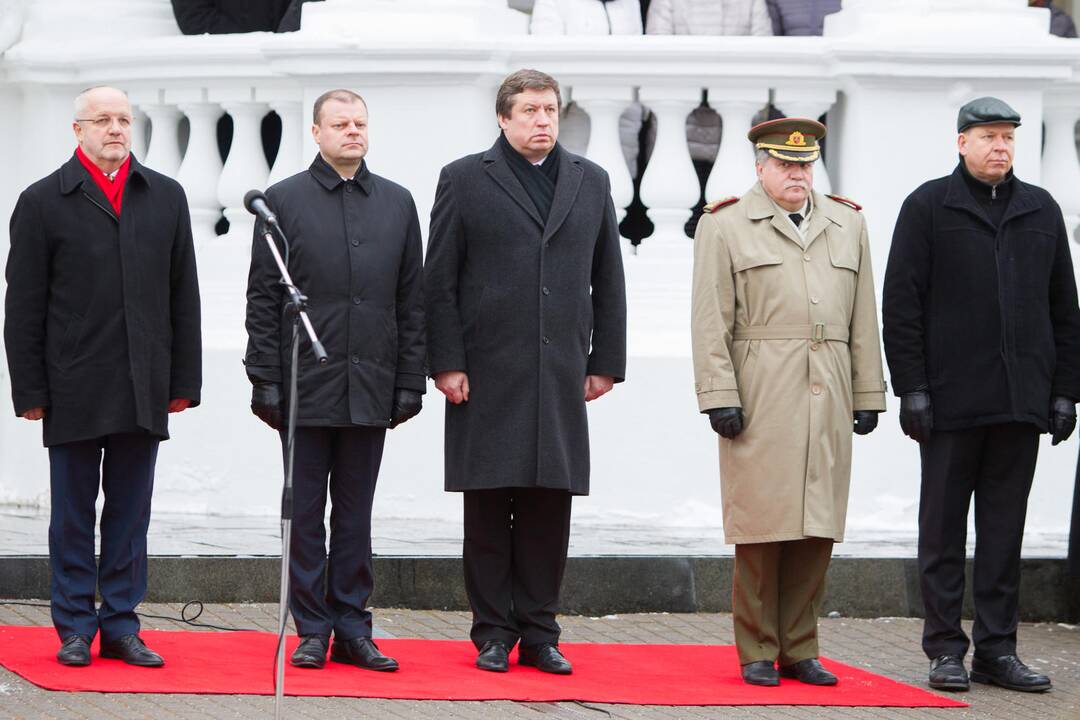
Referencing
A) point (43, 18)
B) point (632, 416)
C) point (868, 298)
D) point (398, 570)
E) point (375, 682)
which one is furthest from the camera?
point (43, 18)

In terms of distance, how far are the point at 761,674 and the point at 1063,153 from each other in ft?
11.8

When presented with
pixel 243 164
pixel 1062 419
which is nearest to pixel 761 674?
pixel 1062 419

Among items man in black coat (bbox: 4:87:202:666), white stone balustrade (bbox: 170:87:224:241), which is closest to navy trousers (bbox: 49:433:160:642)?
man in black coat (bbox: 4:87:202:666)

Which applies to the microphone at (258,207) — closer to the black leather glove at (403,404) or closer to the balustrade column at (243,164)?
the black leather glove at (403,404)

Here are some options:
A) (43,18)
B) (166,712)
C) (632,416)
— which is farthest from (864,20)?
(166,712)

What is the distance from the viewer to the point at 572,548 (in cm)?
914

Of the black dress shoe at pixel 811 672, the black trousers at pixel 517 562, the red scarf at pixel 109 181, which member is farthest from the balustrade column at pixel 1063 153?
the red scarf at pixel 109 181

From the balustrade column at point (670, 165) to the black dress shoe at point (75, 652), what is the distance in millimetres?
3525

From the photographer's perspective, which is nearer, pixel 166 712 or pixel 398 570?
pixel 166 712

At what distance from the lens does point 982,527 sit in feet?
26.6

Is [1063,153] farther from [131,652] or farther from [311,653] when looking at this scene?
[131,652]

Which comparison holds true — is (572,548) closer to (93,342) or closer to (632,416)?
(632,416)

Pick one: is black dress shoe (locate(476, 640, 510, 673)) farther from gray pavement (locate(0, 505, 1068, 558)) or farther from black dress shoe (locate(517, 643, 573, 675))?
gray pavement (locate(0, 505, 1068, 558))

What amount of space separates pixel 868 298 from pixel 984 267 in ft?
1.35
